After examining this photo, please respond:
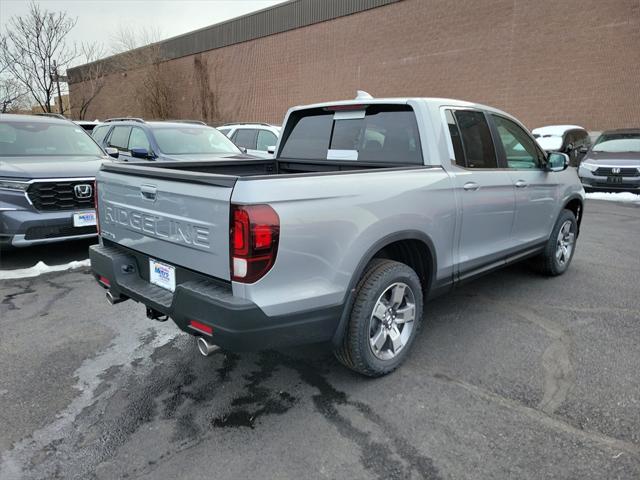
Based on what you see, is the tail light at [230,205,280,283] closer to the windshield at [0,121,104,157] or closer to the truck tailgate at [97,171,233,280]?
the truck tailgate at [97,171,233,280]

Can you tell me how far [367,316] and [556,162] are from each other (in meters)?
3.01

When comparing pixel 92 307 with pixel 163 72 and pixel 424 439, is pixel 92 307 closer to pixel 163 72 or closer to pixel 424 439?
pixel 424 439

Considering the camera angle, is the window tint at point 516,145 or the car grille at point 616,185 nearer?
the window tint at point 516,145

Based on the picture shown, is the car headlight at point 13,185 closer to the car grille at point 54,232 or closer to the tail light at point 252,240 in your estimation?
the car grille at point 54,232

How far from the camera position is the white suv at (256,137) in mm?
11203

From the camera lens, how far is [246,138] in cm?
1174

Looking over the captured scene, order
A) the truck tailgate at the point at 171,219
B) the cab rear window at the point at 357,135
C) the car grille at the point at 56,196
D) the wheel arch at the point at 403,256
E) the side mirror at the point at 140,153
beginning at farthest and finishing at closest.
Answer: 1. the side mirror at the point at 140,153
2. the car grille at the point at 56,196
3. the cab rear window at the point at 357,135
4. the wheel arch at the point at 403,256
5. the truck tailgate at the point at 171,219

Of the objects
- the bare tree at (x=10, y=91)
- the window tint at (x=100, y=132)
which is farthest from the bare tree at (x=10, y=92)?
the window tint at (x=100, y=132)

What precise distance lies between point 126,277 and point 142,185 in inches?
26.4

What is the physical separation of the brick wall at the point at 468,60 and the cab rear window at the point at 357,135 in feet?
58.0

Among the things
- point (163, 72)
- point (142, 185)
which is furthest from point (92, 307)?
point (163, 72)

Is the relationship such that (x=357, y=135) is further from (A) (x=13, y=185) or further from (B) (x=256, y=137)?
(B) (x=256, y=137)

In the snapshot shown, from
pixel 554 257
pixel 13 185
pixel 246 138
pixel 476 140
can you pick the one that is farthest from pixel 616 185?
pixel 13 185

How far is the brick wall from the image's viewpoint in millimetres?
17469
